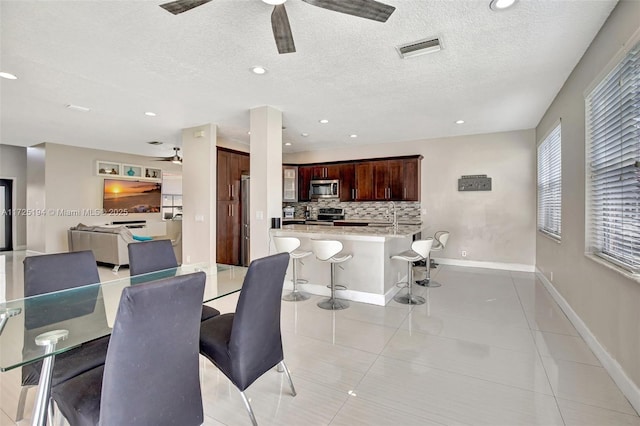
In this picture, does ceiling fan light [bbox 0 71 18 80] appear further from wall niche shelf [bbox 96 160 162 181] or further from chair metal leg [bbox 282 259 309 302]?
wall niche shelf [bbox 96 160 162 181]

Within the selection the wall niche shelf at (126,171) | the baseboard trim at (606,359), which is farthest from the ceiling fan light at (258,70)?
the wall niche shelf at (126,171)

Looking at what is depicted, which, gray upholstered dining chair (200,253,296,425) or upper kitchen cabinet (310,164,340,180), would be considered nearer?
gray upholstered dining chair (200,253,296,425)

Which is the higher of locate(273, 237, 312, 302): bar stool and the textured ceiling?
the textured ceiling

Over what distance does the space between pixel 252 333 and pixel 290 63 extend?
2516 mm

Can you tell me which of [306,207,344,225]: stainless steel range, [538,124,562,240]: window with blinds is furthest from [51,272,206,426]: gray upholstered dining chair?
[306,207,344,225]: stainless steel range

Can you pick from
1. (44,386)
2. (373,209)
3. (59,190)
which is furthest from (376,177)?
(59,190)

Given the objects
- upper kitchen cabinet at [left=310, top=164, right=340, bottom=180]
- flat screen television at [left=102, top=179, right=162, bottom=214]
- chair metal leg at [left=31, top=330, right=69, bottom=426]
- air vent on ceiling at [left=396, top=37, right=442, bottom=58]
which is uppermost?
air vent on ceiling at [left=396, top=37, right=442, bottom=58]

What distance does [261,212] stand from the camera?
4.29 metres

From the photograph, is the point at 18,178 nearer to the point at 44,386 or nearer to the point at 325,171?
the point at 325,171

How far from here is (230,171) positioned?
579cm

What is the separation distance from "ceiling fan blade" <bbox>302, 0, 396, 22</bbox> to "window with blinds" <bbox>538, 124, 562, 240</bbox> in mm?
3332

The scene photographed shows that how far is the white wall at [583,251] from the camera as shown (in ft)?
6.61

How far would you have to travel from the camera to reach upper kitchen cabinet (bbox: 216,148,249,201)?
553 centimetres

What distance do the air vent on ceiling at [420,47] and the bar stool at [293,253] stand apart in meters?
2.37
